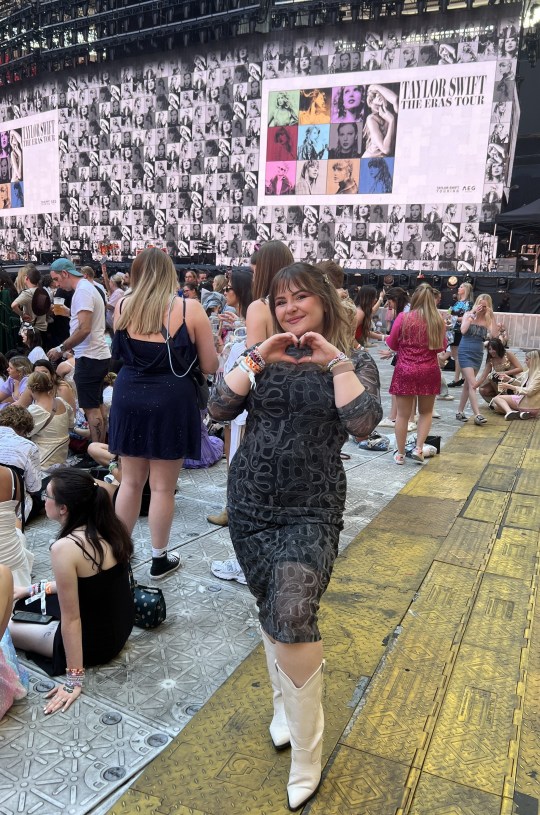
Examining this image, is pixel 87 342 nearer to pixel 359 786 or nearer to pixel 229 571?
pixel 229 571

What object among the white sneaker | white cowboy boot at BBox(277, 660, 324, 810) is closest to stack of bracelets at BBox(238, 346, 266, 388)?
white cowboy boot at BBox(277, 660, 324, 810)

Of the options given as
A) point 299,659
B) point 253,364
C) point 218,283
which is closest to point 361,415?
point 253,364

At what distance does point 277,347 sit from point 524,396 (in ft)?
24.2

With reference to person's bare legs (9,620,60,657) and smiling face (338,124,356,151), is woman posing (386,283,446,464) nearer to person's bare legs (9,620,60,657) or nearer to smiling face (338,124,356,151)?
person's bare legs (9,620,60,657)

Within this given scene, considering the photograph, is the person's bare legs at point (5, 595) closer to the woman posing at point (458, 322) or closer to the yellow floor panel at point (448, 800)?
the yellow floor panel at point (448, 800)

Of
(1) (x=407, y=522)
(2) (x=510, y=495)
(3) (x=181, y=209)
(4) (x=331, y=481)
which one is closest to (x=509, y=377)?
(2) (x=510, y=495)

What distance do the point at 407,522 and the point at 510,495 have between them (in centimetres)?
130

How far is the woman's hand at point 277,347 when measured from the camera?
6.38 ft

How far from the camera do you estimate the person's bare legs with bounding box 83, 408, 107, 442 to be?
18.1 ft

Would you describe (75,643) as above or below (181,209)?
below

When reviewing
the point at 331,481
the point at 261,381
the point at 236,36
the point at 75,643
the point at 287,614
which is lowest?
the point at 75,643

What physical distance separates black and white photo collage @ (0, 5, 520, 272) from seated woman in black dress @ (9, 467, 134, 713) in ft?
66.3

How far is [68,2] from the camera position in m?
27.7

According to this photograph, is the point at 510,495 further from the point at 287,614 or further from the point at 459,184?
the point at 459,184
